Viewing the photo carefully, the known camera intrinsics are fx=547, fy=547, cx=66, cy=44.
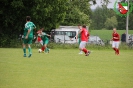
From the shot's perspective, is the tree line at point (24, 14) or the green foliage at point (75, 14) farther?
the green foliage at point (75, 14)

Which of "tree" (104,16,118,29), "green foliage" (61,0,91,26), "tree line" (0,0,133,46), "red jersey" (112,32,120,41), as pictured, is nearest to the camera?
"red jersey" (112,32,120,41)

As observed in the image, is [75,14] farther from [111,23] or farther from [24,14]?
[111,23]

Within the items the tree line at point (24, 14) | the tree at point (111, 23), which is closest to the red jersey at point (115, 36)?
the tree line at point (24, 14)

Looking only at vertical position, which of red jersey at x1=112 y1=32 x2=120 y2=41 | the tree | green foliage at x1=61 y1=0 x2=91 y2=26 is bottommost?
Result: the tree

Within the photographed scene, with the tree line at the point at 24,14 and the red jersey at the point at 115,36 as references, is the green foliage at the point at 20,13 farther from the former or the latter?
the red jersey at the point at 115,36

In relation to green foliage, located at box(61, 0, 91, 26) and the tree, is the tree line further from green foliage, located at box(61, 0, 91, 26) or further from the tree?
the tree

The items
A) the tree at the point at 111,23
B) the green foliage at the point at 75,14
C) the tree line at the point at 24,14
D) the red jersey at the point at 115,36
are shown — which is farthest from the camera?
the tree at the point at 111,23

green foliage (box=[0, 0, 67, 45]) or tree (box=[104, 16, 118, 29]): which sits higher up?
green foliage (box=[0, 0, 67, 45])

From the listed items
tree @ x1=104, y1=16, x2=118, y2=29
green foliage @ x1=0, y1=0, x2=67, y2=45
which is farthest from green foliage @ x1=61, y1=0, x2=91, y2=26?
tree @ x1=104, y1=16, x2=118, y2=29

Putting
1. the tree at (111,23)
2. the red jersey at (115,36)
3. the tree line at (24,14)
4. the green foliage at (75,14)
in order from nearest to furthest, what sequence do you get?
the red jersey at (115,36)
the tree line at (24,14)
the green foliage at (75,14)
the tree at (111,23)

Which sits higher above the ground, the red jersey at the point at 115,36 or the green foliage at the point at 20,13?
the green foliage at the point at 20,13

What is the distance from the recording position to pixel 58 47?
169 ft

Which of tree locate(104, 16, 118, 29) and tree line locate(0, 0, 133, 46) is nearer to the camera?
tree line locate(0, 0, 133, 46)

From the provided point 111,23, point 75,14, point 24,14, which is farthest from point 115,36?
point 111,23
